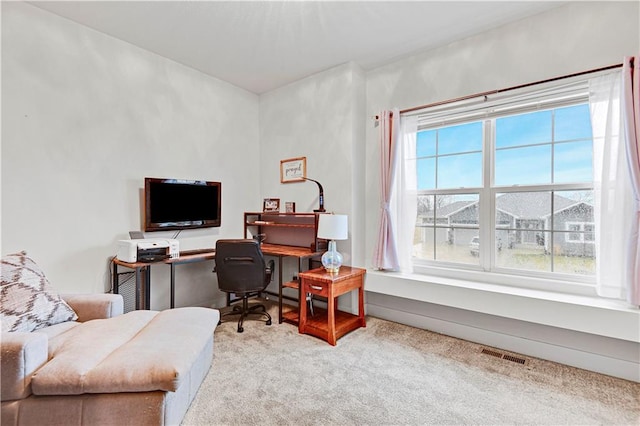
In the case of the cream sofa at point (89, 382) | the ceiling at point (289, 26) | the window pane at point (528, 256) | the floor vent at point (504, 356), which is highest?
the ceiling at point (289, 26)

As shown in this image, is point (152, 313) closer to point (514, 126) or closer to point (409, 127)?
point (409, 127)

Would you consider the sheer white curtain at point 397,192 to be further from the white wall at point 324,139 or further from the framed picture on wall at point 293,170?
the framed picture on wall at point 293,170

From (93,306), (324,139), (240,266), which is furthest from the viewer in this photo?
(324,139)

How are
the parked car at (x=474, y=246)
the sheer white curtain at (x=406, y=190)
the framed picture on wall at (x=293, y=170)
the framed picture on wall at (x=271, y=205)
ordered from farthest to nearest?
the framed picture on wall at (x=271, y=205) → the framed picture on wall at (x=293, y=170) → the sheer white curtain at (x=406, y=190) → the parked car at (x=474, y=246)

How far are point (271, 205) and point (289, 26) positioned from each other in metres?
2.08

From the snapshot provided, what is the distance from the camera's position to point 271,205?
395cm

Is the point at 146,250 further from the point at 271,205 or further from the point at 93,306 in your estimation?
the point at 271,205

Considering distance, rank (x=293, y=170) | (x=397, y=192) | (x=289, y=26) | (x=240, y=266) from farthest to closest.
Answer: (x=293, y=170), (x=397, y=192), (x=240, y=266), (x=289, y=26)

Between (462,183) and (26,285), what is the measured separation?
3564mm

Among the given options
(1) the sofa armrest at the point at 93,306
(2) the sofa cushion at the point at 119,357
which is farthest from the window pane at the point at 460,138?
(1) the sofa armrest at the point at 93,306

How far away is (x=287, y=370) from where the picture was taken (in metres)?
2.18

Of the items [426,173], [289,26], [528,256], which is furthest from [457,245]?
[289,26]

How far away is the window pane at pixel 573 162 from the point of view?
2340mm

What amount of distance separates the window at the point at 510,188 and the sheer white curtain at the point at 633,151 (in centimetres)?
29
